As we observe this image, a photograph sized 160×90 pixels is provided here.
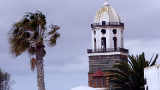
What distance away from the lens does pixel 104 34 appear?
365ft

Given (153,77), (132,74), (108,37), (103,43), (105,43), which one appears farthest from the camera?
(103,43)

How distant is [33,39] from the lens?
54.7 metres

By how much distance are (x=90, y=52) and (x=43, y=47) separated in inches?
2242

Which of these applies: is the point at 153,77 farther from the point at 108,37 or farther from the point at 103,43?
the point at 103,43

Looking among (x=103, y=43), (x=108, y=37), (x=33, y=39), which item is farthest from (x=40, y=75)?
(x=103, y=43)

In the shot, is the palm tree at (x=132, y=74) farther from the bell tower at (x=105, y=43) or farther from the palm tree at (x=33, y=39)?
the bell tower at (x=105, y=43)

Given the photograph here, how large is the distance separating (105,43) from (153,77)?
5168 centimetres

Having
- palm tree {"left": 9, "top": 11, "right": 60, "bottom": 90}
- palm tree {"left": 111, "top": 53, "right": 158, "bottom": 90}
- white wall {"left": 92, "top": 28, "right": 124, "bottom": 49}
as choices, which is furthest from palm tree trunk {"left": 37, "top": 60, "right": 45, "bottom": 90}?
white wall {"left": 92, "top": 28, "right": 124, "bottom": 49}

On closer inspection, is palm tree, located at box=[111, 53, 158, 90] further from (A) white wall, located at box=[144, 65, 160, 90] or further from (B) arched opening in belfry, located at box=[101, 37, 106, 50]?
(B) arched opening in belfry, located at box=[101, 37, 106, 50]

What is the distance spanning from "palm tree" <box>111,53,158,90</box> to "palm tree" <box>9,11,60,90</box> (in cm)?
1609

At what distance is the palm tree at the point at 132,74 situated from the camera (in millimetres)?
69188

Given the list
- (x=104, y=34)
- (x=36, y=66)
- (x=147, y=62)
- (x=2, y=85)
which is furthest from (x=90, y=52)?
(x=36, y=66)

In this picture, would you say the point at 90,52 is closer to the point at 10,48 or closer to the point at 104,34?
the point at 104,34

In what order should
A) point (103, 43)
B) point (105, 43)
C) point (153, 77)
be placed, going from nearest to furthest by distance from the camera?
1. point (153, 77)
2. point (105, 43)
3. point (103, 43)
